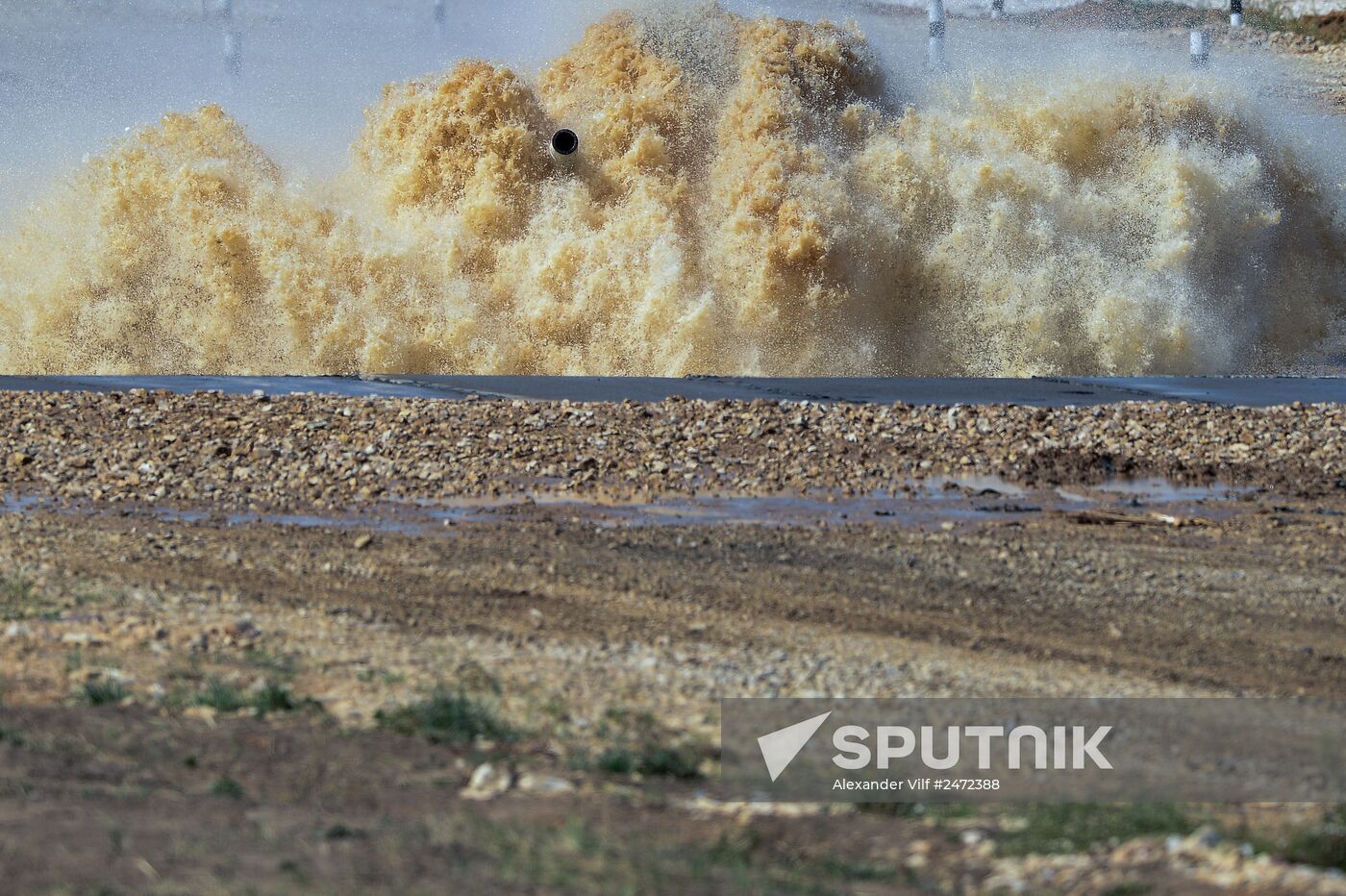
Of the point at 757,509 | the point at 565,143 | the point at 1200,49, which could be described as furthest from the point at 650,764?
the point at 1200,49

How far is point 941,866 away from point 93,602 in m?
4.73

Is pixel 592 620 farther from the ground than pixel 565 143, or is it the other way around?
pixel 565 143

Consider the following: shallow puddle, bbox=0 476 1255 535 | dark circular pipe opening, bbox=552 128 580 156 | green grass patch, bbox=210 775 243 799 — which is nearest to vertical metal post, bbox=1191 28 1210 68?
dark circular pipe opening, bbox=552 128 580 156

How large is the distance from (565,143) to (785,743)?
18.0m

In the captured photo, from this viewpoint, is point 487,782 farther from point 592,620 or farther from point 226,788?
point 592,620

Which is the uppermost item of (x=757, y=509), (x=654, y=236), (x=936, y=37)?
(x=936, y=37)

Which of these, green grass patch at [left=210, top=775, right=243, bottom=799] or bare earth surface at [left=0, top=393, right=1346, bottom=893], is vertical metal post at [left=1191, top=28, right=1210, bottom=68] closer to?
bare earth surface at [left=0, top=393, right=1346, bottom=893]

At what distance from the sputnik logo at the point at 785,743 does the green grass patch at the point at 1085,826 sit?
0.84 m

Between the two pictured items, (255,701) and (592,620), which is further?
(592,620)

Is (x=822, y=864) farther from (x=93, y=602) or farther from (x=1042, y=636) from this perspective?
(x=93, y=602)

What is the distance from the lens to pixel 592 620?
23.3ft

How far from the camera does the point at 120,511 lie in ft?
33.3

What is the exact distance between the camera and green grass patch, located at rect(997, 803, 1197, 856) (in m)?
4.19

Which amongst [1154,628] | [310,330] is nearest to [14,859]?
[1154,628]
